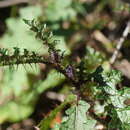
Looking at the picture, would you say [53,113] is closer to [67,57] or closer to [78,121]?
[78,121]

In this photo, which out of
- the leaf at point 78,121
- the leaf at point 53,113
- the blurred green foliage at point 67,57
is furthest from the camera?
the leaf at point 53,113

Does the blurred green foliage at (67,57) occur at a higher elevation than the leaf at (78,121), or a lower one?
higher

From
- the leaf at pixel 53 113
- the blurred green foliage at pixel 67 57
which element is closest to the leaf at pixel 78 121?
the blurred green foliage at pixel 67 57

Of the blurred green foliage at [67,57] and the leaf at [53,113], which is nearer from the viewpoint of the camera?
the blurred green foliage at [67,57]

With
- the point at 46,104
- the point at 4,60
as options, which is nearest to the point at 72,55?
the point at 46,104

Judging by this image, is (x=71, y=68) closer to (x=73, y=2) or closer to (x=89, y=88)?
(x=89, y=88)

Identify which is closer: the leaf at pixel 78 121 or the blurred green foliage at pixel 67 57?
Answer: the leaf at pixel 78 121

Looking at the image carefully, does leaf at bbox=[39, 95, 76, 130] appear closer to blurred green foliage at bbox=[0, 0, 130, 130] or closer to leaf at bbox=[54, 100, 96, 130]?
blurred green foliage at bbox=[0, 0, 130, 130]

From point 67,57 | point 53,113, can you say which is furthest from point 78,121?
point 67,57

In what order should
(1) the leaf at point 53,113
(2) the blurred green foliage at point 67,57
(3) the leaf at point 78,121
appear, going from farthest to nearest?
(1) the leaf at point 53,113
(2) the blurred green foliage at point 67,57
(3) the leaf at point 78,121

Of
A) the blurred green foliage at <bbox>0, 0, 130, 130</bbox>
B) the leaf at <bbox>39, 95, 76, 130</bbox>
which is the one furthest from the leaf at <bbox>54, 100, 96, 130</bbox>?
the leaf at <bbox>39, 95, 76, 130</bbox>

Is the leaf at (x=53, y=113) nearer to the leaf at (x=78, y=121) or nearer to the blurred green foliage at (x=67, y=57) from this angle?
the blurred green foliage at (x=67, y=57)
